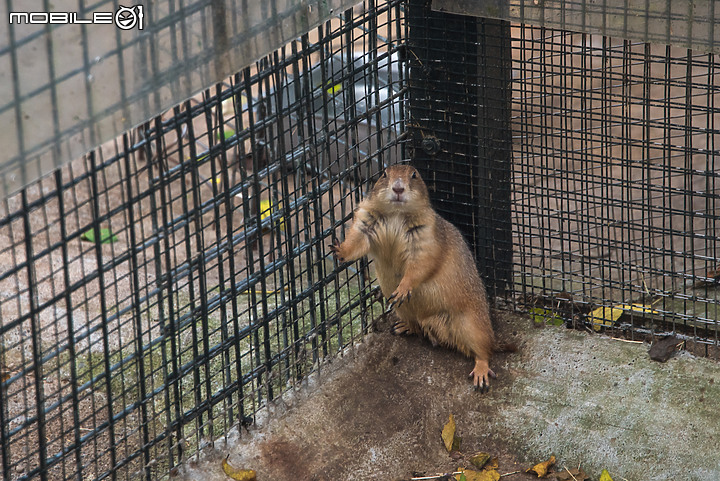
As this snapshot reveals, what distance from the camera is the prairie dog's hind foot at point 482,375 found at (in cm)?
561

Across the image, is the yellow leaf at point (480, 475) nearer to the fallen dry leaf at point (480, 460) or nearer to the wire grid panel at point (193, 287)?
the fallen dry leaf at point (480, 460)

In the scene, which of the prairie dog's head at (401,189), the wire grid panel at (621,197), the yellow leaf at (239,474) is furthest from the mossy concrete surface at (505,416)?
the prairie dog's head at (401,189)

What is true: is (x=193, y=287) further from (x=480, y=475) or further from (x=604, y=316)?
(x=604, y=316)

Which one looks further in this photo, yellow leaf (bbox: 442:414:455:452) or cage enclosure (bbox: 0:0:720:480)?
yellow leaf (bbox: 442:414:455:452)

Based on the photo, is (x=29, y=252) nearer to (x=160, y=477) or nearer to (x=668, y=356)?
(x=160, y=477)

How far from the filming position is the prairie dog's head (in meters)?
5.42

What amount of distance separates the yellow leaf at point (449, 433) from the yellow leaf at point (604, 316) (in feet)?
3.93

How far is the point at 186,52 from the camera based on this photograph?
13.4 ft

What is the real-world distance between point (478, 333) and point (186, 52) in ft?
8.51

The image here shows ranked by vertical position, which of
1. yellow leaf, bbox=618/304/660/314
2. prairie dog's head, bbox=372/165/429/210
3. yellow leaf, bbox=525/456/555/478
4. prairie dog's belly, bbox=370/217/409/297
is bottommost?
yellow leaf, bbox=525/456/555/478

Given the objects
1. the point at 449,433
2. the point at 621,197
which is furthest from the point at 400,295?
the point at 621,197

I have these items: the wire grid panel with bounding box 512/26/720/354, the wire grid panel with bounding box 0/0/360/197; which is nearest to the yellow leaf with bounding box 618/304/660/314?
the wire grid panel with bounding box 512/26/720/354

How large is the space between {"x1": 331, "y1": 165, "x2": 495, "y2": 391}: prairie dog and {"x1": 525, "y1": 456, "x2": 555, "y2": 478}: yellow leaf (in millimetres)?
622

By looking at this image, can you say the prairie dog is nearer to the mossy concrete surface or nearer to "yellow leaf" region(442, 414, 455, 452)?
the mossy concrete surface
